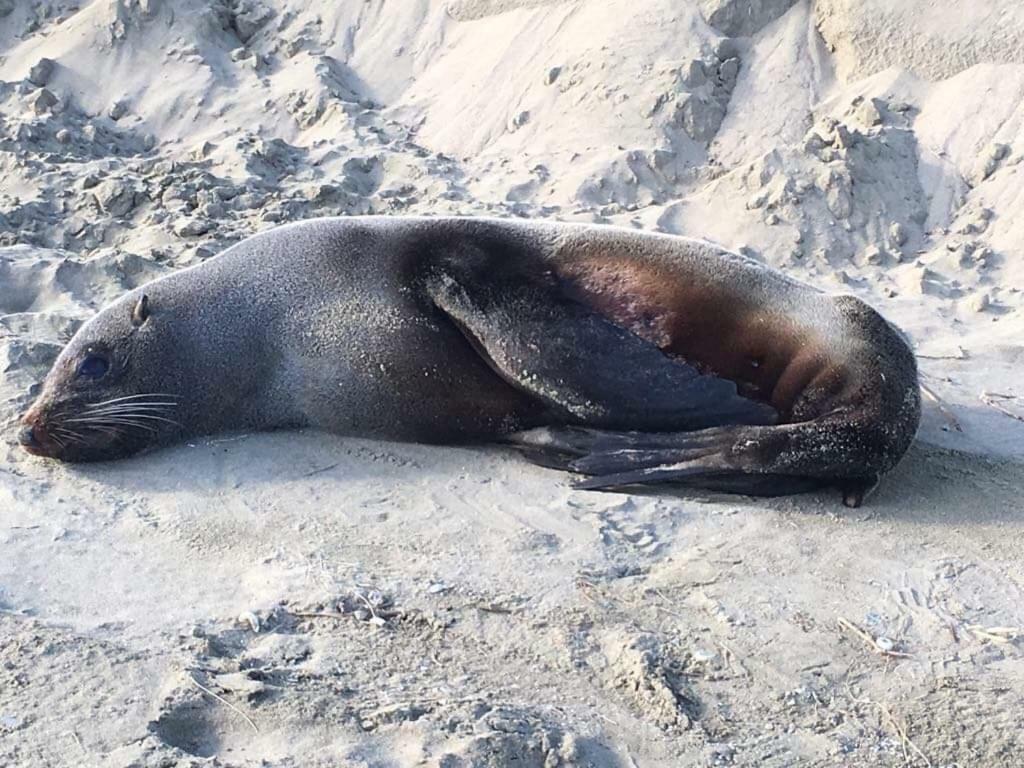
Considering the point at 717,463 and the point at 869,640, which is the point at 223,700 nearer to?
the point at 869,640

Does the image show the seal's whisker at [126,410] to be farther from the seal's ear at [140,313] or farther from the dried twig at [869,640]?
the dried twig at [869,640]

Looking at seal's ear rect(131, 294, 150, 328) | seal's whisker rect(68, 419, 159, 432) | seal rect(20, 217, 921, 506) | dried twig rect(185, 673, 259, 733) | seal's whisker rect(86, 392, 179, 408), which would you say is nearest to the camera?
dried twig rect(185, 673, 259, 733)

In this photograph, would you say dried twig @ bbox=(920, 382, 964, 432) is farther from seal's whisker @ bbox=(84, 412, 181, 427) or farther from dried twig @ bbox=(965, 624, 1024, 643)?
seal's whisker @ bbox=(84, 412, 181, 427)

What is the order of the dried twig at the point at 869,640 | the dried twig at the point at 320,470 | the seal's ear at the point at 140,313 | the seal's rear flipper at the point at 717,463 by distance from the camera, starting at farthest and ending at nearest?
the seal's ear at the point at 140,313 → the dried twig at the point at 320,470 → the seal's rear flipper at the point at 717,463 → the dried twig at the point at 869,640

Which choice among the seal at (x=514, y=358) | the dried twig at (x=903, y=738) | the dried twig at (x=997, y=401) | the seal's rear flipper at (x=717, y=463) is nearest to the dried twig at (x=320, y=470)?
the seal at (x=514, y=358)

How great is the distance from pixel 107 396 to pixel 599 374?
1921 millimetres

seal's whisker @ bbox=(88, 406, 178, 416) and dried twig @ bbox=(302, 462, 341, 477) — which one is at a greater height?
seal's whisker @ bbox=(88, 406, 178, 416)

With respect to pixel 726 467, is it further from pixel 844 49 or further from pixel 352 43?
pixel 352 43

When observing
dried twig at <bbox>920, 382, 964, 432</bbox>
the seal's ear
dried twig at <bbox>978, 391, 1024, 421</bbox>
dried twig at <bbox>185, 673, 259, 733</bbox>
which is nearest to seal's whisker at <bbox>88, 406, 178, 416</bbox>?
the seal's ear

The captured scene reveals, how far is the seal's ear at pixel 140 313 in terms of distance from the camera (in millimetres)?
5094

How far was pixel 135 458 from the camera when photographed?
4.86 m

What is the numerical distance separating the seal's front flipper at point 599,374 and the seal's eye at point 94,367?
1493 mm

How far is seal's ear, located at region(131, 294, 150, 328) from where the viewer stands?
509cm

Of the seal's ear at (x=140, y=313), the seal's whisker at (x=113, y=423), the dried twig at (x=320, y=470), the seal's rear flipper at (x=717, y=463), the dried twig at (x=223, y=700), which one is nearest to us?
the dried twig at (x=223, y=700)
